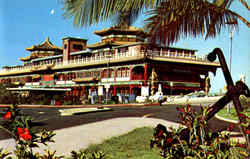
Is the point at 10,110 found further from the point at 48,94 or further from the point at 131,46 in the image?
the point at 131,46

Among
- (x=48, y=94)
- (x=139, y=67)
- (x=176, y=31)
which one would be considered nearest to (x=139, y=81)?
(x=139, y=67)

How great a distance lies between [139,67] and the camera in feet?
112

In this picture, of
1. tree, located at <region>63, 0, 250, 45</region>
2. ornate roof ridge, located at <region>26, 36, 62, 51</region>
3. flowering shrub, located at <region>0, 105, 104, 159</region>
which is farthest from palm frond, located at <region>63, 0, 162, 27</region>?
ornate roof ridge, located at <region>26, 36, 62, 51</region>

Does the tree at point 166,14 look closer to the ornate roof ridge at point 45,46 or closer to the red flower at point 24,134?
the red flower at point 24,134

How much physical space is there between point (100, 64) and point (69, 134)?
31.4 metres

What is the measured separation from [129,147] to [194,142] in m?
4.36

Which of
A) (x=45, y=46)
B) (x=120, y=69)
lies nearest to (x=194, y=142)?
(x=120, y=69)

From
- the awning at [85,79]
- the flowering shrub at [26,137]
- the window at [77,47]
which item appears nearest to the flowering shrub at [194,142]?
the flowering shrub at [26,137]

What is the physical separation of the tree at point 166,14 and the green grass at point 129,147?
8.03 feet

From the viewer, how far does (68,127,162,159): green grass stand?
5.72 meters

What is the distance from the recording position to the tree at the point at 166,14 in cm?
413

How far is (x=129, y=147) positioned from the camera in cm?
654

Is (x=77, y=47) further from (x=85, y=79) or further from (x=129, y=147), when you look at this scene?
(x=129, y=147)

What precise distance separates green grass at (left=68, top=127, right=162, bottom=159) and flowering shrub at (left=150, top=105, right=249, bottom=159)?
302 cm
